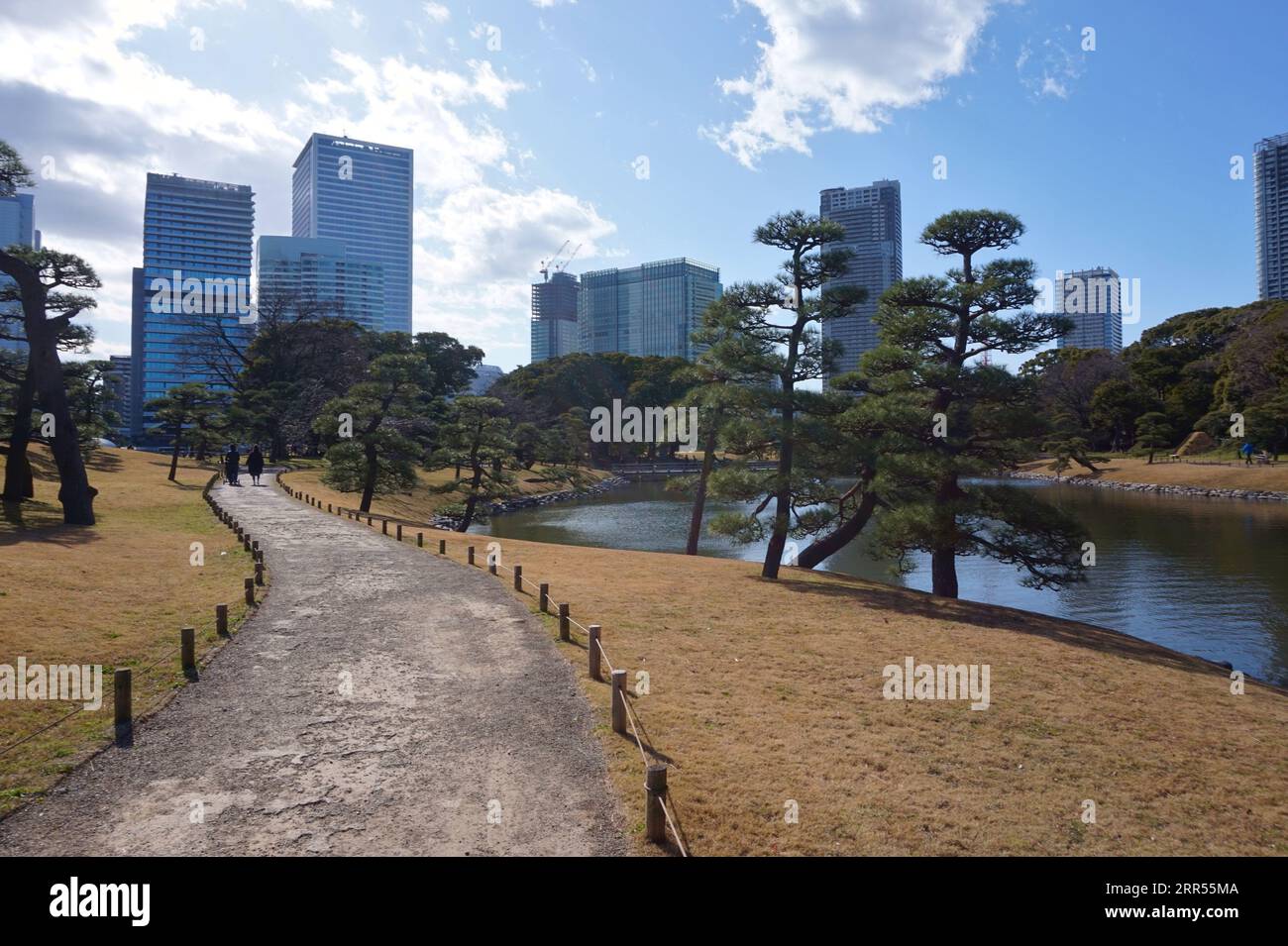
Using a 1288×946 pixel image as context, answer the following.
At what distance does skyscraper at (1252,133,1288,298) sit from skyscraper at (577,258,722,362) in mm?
87788

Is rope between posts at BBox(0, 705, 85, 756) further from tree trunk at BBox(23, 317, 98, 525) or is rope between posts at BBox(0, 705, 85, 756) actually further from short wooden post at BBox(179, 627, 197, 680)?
tree trunk at BBox(23, 317, 98, 525)

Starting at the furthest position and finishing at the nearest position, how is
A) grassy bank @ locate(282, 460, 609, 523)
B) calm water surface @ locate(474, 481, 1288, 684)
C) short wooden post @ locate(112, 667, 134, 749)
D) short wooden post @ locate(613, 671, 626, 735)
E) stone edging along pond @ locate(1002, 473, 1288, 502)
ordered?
stone edging along pond @ locate(1002, 473, 1288, 502)
grassy bank @ locate(282, 460, 609, 523)
calm water surface @ locate(474, 481, 1288, 684)
short wooden post @ locate(613, 671, 626, 735)
short wooden post @ locate(112, 667, 134, 749)

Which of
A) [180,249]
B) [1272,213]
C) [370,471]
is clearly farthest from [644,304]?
[370,471]

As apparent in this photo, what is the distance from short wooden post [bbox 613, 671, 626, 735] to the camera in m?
8.12

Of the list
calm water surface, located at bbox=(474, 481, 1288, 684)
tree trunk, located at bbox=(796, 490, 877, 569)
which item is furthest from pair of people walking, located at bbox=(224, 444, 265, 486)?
tree trunk, located at bbox=(796, 490, 877, 569)

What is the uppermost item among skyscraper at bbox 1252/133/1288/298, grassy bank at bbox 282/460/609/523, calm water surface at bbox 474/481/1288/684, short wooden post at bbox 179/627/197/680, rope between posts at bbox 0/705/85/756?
skyscraper at bbox 1252/133/1288/298

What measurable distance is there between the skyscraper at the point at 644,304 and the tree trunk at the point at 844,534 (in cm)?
13003

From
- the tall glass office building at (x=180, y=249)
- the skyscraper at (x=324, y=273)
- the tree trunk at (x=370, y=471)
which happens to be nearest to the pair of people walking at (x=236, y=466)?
the tree trunk at (x=370, y=471)

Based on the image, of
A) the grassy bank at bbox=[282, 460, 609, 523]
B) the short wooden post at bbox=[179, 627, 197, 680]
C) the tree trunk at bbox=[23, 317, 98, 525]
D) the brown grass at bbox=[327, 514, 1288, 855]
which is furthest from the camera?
the grassy bank at bbox=[282, 460, 609, 523]

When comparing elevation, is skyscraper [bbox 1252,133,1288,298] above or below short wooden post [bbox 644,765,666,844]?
above

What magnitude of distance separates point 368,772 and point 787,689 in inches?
219

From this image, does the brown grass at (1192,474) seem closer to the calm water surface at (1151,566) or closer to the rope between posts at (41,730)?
the calm water surface at (1151,566)

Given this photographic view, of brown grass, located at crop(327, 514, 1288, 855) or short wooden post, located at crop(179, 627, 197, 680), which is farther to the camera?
short wooden post, located at crop(179, 627, 197, 680)
